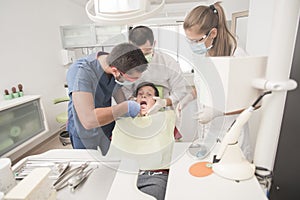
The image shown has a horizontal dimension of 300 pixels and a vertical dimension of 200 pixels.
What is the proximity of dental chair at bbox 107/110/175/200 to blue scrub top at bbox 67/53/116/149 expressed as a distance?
12cm

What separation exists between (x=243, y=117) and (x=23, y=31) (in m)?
3.11

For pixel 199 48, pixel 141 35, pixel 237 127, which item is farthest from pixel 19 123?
pixel 237 127

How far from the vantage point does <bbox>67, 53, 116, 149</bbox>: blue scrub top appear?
3.21 feet

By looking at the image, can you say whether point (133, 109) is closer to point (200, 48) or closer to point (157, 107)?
point (157, 107)

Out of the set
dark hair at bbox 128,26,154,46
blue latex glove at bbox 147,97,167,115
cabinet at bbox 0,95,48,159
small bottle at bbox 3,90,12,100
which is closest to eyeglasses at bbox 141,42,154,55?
dark hair at bbox 128,26,154,46

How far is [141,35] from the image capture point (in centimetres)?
130

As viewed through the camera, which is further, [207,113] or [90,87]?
[90,87]

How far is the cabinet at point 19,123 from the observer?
86.0 inches

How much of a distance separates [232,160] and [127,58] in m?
0.66

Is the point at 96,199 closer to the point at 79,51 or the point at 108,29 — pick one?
the point at 108,29

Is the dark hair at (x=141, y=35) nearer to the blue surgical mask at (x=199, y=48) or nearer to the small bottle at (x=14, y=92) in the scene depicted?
the blue surgical mask at (x=199, y=48)

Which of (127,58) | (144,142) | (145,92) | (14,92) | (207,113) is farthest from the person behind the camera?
(14,92)

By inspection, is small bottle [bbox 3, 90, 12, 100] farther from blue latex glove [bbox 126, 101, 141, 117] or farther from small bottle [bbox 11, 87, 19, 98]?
blue latex glove [bbox 126, 101, 141, 117]

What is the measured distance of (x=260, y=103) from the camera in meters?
0.61
